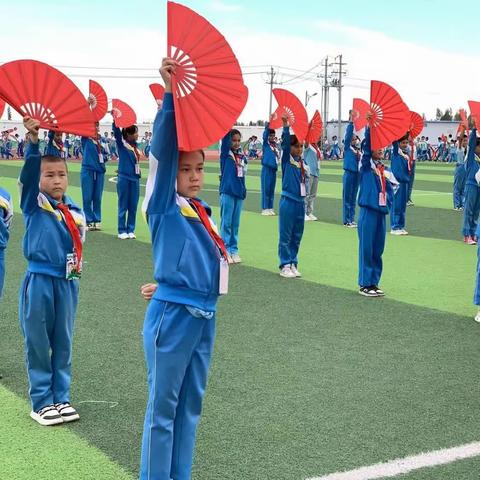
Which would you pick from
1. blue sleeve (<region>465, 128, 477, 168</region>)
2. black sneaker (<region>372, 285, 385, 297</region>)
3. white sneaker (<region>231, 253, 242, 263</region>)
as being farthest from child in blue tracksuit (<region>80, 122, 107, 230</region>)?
black sneaker (<region>372, 285, 385, 297</region>)

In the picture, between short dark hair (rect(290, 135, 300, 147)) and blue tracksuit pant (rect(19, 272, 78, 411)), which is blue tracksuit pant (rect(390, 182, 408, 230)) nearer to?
short dark hair (rect(290, 135, 300, 147))

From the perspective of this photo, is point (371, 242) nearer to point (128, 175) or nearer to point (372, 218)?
point (372, 218)

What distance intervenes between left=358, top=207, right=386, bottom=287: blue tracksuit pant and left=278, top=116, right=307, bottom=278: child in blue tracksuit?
114 centimetres

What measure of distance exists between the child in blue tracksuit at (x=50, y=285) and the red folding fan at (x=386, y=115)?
4.49 m

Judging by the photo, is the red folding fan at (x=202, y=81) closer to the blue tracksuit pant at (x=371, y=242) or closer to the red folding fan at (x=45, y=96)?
the red folding fan at (x=45, y=96)

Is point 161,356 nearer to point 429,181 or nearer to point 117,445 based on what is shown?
point 117,445

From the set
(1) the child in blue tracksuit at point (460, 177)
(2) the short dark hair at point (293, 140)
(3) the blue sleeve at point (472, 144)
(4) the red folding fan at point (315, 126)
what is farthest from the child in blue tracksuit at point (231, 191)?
(1) the child in blue tracksuit at point (460, 177)

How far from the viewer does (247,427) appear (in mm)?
4508

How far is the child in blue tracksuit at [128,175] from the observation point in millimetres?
12789

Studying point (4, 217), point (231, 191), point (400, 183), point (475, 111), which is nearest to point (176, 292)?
point (4, 217)

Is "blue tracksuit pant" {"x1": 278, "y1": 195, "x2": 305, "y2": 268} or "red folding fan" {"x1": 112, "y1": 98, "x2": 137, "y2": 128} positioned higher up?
"red folding fan" {"x1": 112, "y1": 98, "x2": 137, "y2": 128}

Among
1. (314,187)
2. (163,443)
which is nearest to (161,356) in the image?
(163,443)

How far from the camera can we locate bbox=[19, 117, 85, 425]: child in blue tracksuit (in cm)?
Answer: 441

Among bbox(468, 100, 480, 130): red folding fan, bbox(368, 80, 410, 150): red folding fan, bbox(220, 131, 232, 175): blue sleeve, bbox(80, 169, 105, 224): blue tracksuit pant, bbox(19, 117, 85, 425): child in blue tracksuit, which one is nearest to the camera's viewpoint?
bbox(19, 117, 85, 425): child in blue tracksuit
